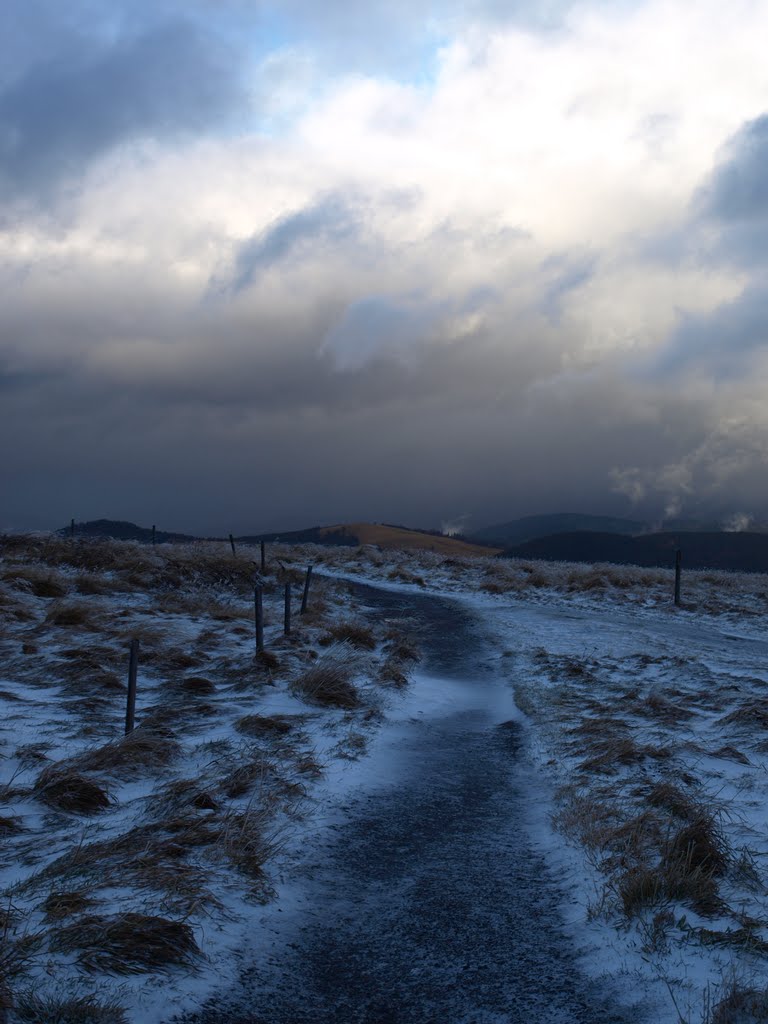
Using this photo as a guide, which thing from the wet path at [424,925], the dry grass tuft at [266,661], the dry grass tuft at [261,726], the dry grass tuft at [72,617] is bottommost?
the wet path at [424,925]

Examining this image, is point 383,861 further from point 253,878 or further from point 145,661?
point 145,661

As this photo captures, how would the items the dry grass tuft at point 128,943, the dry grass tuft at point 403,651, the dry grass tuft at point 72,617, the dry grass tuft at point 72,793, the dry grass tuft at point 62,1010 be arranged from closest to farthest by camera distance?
the dry grass tuft at point 62,1010, the dry grass tuft at point 128,943, the dry grass tuft at point 72,793, the dry grass tuft at point 72,617, the dry grass tuft at point 403,651

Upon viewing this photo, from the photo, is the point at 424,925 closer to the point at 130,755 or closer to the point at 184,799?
the point at 184,799

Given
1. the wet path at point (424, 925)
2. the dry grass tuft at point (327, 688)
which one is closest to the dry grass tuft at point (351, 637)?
the dry grass tuft at point (327, 688)

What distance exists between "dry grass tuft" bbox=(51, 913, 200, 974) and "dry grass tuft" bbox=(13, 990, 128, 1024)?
0.37 metres

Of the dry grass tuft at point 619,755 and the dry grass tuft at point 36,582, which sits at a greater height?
the dry grass tuft at point 36,582

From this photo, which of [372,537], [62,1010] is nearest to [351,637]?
[62,1010]

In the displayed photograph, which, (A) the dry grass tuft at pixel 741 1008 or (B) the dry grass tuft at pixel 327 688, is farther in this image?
(B) the dry grass tuft at pixel 327 688

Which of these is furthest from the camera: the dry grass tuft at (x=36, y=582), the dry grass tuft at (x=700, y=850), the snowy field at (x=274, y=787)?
the dry grass tuft at (x=36, y=582)

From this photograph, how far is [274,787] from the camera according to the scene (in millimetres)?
7219

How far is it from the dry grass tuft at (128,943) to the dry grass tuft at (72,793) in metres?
2.63

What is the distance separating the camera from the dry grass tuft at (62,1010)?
3.37m

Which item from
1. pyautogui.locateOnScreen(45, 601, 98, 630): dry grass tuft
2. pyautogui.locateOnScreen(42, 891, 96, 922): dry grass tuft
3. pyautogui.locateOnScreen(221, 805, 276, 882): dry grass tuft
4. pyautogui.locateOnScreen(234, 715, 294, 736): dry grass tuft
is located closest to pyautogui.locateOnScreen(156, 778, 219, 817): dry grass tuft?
pyautogui.locateOnScreen(221, 805, 276, 882): dry grass tuft

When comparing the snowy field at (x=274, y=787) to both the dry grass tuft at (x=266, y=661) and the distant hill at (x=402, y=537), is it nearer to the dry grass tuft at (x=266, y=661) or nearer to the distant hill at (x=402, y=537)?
the dry grass tuft at (x=266, y=661)
